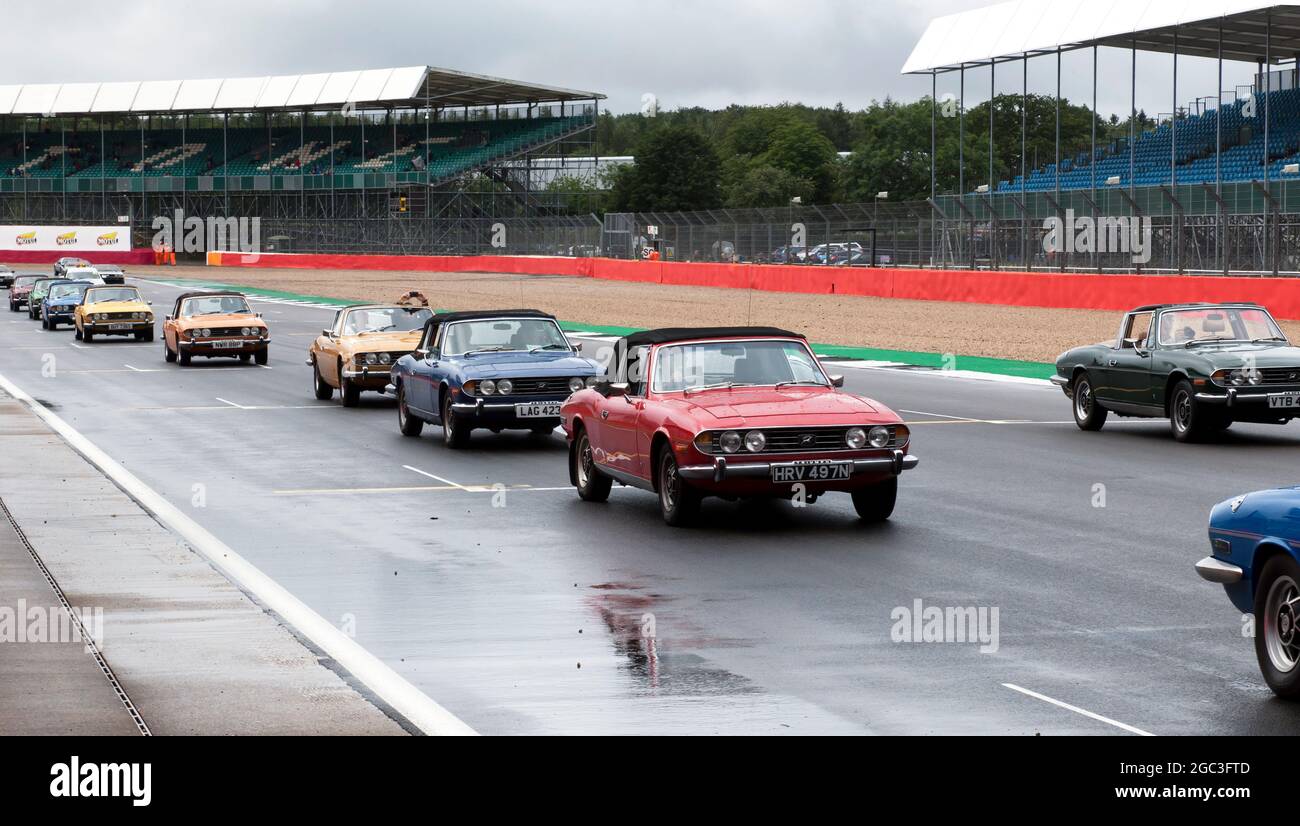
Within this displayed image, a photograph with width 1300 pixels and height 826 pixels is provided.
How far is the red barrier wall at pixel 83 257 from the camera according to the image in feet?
342

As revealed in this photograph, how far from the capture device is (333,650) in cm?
870

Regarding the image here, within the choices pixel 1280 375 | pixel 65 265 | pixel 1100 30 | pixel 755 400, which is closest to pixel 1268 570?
pixel 755 400

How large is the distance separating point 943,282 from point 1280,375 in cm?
3095

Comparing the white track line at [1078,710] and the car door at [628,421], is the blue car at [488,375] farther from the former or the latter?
the white track line at [1078,710]

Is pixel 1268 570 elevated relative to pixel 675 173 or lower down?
lower down

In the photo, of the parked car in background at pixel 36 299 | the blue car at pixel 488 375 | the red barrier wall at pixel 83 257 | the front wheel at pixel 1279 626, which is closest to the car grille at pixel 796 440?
the front wheel at pixel 1279 626

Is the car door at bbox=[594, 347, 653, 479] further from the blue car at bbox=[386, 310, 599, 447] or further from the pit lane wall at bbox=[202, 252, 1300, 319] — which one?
the pit lane wall at bbox=[202, 252, 1300, 319]

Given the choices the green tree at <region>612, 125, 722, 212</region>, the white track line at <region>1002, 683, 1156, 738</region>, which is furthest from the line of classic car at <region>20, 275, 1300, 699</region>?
the green tree at <region>612, 125, 722, 212</region>

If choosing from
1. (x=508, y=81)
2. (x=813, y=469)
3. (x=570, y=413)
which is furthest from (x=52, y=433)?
(x=508, y=81)

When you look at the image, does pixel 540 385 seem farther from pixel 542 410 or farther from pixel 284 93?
pixel 284 93

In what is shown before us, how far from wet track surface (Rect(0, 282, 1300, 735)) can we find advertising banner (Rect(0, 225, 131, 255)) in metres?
88.0

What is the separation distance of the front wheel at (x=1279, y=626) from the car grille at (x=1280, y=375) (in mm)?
10925

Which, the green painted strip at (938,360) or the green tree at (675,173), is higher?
the green tree at (675,173)

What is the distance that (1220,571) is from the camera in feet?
26.0
